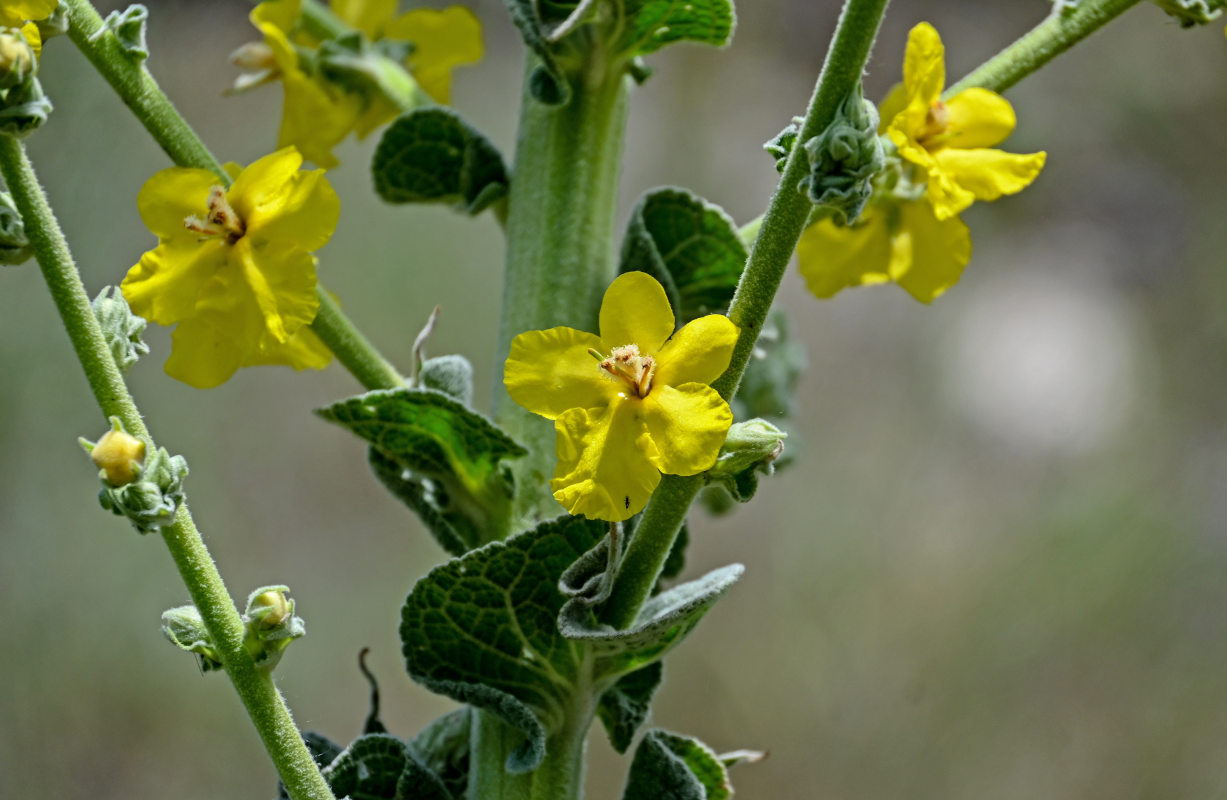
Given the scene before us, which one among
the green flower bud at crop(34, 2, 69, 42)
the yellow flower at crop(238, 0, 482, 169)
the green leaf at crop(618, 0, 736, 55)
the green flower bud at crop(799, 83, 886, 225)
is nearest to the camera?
the green flower bud at crop(799, 83, 886, 225)

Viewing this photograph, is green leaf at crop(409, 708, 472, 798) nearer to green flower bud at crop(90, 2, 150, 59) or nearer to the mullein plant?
the mullein plant

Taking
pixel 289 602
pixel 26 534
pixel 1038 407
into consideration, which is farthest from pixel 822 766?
pixel 289 602

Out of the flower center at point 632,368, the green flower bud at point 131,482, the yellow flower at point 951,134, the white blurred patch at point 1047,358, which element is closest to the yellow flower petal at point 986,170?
the yellow flower at point 951,134

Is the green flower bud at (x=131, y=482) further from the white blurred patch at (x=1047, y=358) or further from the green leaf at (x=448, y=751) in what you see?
the white blurred patch at (x=1047, y=358)

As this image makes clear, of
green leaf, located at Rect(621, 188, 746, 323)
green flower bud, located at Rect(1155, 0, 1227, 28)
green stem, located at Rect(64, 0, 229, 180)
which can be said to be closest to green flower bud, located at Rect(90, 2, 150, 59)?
green stem, located at Rect(64, 0, 229, 180)

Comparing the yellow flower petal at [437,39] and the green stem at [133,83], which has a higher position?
the yellow flower petal at [437,39]

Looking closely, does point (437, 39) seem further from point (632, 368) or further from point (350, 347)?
point (632, 368)
